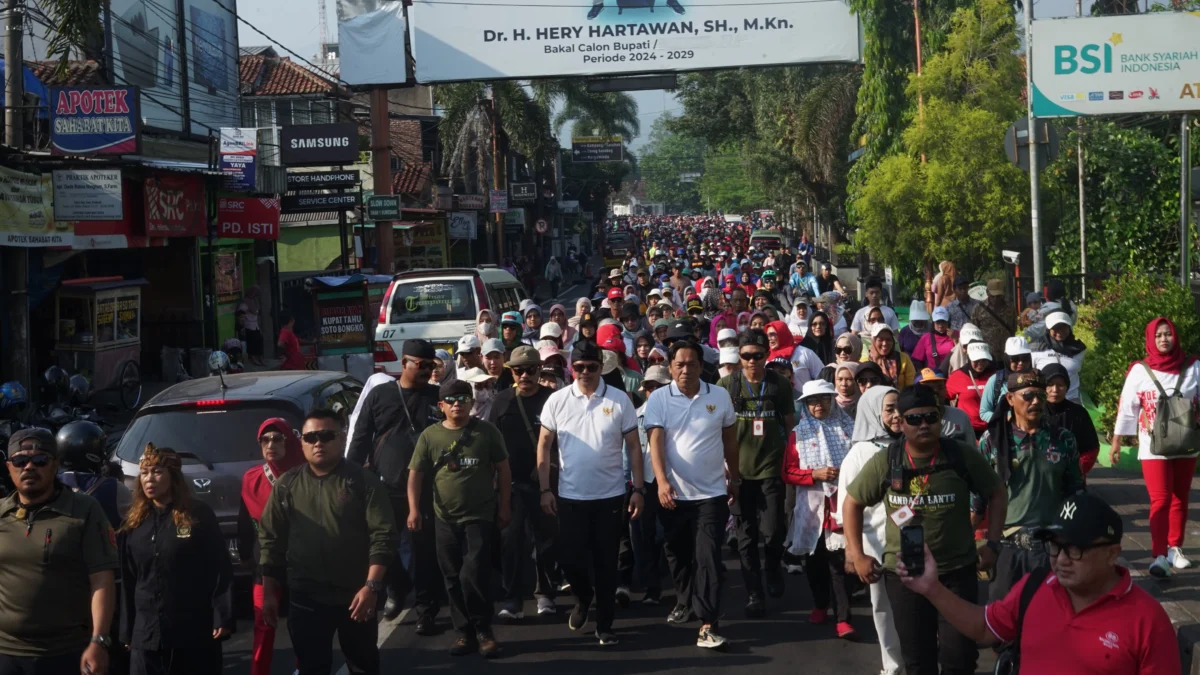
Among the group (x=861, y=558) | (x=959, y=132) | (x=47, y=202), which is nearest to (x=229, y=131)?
(x=47, y=202)

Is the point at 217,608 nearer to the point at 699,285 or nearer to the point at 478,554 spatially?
the point at 478,554

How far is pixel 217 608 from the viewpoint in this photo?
5.98m

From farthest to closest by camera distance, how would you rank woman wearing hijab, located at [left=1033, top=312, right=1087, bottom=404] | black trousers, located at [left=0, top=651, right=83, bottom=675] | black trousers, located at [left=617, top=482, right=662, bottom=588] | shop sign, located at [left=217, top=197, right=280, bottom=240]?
shop sign, located at [left=217, top=197, right=280, bottom=240] < woman wearing hijab, located at [left=1033, top=312, right=1087, bottom=404] < black trousers, located at [left=617, top=482, right=662, bottom=588] < black trousers, located at [left=0, top=651, right=83, bottom=675]

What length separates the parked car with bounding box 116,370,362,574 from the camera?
8742 millimetres

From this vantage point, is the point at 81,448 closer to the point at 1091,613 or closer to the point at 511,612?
the point at 511,612

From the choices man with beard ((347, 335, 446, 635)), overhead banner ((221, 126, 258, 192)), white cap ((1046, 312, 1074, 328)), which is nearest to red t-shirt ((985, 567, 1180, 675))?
man with beard ((347, 335, 446, 635))

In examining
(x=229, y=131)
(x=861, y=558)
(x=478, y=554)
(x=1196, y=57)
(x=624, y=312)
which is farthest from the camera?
(x=229, y=131)

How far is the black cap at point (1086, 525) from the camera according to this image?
3.78 meters

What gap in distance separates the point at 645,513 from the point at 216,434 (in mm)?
2940

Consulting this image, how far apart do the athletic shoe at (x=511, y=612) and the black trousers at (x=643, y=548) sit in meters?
0.76

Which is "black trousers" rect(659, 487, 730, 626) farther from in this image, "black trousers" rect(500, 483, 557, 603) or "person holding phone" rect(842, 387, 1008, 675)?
"person holding phone" rect(842, 387, 1008, 675)

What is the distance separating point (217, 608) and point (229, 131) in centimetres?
2491

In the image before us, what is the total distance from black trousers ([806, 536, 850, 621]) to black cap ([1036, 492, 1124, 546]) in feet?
13.2

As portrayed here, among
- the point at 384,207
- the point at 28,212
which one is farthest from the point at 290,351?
the point at 384,207
